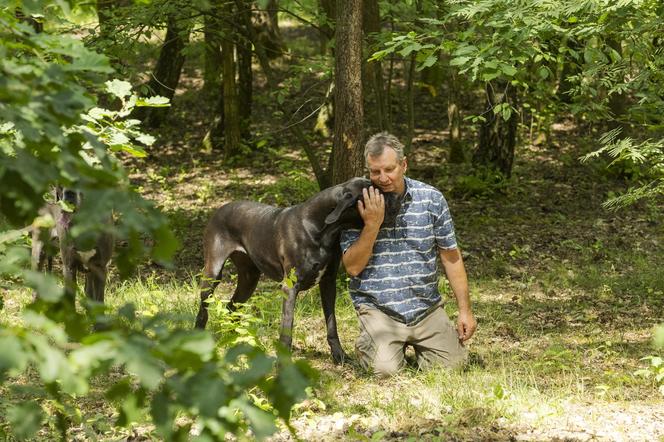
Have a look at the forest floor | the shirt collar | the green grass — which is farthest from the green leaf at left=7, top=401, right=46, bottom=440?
the shirt collar

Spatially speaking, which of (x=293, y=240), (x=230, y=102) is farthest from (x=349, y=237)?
(x=230, y=102)

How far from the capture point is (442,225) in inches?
234

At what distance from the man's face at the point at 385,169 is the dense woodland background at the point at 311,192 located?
121cm

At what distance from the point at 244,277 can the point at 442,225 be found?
1880 mm

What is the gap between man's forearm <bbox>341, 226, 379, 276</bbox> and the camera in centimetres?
562

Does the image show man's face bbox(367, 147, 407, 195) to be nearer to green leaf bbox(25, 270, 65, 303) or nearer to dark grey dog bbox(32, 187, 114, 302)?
dark grey dog bbox(32, 187, 114, 302)

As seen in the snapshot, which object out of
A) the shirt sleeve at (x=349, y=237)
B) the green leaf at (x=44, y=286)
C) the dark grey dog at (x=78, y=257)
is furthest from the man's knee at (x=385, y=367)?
the green leaf at (x=44, y=286)

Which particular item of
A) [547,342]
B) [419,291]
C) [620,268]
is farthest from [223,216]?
[620,268]

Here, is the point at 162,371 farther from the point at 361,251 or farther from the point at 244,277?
the point at 244,277

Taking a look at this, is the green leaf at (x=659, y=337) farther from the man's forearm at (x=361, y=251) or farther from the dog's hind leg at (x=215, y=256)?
the dog's hind leg at (x=215, y=256)

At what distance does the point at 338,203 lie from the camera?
5695 millimetres

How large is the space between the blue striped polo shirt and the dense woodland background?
536 millimetres

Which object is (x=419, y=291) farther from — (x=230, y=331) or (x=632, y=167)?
(x=632, y=167)

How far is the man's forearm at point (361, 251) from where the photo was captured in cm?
562
